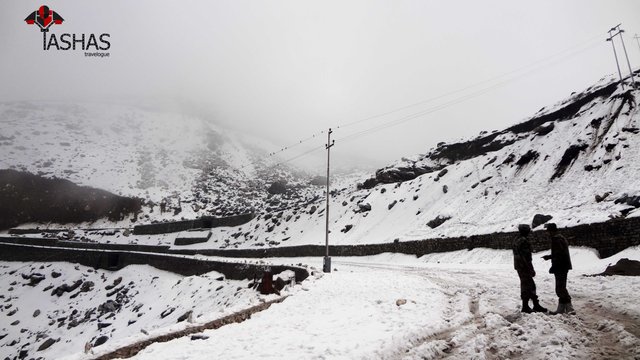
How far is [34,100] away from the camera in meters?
118

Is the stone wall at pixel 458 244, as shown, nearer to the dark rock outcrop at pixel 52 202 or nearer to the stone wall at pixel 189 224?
the stone wall at pixel 189 224

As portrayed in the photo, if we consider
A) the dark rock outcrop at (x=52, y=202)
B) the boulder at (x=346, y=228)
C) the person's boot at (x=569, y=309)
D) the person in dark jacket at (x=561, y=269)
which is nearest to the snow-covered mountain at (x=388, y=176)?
the boulder at (x=346, y=228)

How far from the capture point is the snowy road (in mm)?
5574

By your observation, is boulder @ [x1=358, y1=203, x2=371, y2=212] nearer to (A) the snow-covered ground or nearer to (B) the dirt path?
(A) the snow-covered ground

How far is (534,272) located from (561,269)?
652 millimetres

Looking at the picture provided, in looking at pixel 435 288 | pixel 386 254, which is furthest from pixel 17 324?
pixel 435 288

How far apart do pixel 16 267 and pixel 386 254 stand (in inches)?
1802

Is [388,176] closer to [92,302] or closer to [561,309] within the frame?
[92,302]

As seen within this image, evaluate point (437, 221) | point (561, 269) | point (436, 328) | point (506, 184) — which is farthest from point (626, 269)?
point (506, 184)

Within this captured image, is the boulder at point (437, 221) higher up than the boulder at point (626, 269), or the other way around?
the boulder at point (437, 221)

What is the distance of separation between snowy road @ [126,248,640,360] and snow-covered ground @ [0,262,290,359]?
13.1 m

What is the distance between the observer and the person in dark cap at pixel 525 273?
25.0ft

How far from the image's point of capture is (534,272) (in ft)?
25.1

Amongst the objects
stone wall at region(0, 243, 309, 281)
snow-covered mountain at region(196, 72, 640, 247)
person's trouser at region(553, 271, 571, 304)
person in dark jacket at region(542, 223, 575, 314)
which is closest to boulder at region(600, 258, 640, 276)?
person in dark jacket at region(542, 223, 575, 314)
